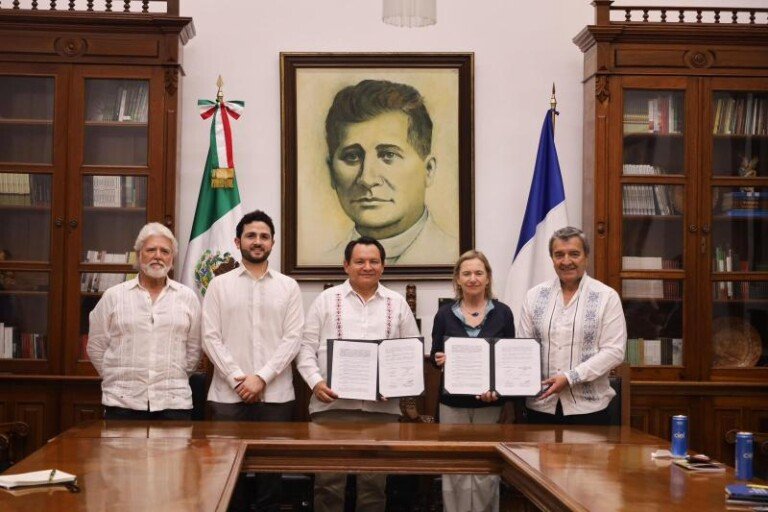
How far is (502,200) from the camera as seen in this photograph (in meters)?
6.64

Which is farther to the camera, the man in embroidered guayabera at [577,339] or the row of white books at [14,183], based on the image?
the row of white books at [14,183]

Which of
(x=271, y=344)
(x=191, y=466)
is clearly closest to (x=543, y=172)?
(x=271, y=344)

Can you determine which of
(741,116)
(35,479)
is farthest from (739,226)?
(35,479)

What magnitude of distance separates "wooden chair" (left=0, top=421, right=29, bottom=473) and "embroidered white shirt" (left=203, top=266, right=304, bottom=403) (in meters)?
1.69

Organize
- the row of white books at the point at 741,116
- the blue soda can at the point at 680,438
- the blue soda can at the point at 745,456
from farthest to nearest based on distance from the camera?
the row of white books at the point at 741,116
the blue soda can at the point at 680,438
the blue soda can at the point at 745,456

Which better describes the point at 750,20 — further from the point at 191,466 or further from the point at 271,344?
the point at 191,466

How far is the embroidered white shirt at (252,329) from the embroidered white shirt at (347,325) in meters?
0.07

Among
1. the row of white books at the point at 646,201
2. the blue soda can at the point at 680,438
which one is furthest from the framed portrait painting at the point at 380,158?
the blue soda can at the point at 680,438

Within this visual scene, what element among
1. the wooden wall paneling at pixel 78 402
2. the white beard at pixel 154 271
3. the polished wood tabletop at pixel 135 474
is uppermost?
the white beard at pixel 154 271

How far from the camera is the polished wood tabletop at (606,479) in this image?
9.95 ft

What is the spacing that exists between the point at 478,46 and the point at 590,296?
8.05 ft

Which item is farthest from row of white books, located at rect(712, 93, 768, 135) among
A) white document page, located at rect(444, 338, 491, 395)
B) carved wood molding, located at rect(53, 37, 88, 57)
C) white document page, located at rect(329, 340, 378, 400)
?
carved wood molding, located at rect(53, 37, 88, 57)

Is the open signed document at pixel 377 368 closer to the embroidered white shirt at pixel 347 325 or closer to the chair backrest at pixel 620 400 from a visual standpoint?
the embroidered white shirt at pixel 347 325

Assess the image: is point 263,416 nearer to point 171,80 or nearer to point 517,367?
point 517,367
